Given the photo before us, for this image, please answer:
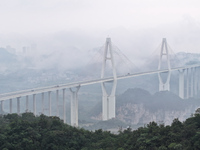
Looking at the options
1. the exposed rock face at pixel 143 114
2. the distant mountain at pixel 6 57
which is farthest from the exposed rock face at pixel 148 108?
the distant mountain at pixel 6 57

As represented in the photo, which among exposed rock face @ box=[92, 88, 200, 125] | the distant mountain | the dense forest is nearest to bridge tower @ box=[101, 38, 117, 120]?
exposed rock face @ box=[92, 88, 200, 125]

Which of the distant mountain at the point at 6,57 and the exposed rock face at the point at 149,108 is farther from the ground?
the distant mountain at the point at 6,57

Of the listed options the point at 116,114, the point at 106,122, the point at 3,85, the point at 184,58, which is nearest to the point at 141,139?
the point at 106,122

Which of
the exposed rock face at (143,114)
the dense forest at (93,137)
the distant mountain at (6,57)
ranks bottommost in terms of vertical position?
the dense forest at (93,137)

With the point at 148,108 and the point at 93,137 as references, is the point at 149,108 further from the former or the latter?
the point at 93,137

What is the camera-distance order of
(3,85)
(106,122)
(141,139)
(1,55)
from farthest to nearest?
(1,55) < (3,85) < (106,122) < (141,139)

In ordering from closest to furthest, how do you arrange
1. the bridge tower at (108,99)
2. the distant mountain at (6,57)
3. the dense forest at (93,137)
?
the dense forest at (93,137)
the bridge tower at (108,99)
the distant mountain at (6,57)

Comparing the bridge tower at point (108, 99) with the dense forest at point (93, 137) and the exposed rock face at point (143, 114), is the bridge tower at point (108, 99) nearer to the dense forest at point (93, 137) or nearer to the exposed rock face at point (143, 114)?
the exposed rock face at point (143, 114)

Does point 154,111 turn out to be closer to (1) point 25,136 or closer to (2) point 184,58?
(1) point 25,136

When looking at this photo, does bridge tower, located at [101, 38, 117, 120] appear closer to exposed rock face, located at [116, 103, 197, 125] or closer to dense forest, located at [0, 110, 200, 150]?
exposed rock face, located at [116, 103, 197, 125]
